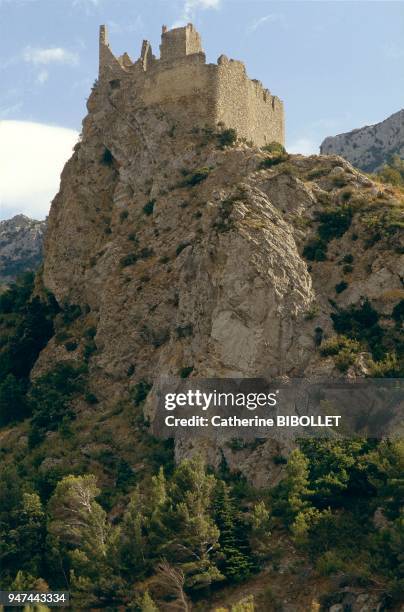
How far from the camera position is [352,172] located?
207 feet

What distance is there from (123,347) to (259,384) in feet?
33.7

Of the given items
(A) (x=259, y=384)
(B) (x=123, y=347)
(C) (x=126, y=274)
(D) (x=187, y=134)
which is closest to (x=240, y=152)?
(D) (x=187, y=134)

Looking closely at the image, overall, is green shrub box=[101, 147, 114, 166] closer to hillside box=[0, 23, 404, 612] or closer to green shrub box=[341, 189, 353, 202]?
hillside box=[0, 23, 404, 612]

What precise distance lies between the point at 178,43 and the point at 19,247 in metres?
51.0

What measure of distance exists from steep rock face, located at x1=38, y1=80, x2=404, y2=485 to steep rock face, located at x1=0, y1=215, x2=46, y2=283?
39810 mm

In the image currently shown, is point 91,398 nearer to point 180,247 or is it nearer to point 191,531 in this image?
point 180,247

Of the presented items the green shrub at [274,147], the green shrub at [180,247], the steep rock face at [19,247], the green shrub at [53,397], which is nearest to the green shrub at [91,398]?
the green shrub at [53,397]

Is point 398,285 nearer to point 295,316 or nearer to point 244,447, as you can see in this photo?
point 295,316

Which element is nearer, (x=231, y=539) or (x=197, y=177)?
(x=231, y=539)

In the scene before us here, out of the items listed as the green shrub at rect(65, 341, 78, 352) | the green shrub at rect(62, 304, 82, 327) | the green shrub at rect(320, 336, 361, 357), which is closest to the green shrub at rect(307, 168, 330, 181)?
the green shrub at rect(320, 336, 361, 357)

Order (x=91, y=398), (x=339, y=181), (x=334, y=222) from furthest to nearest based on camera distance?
(x=339, y=181) → (x=334, y=222) → (x=91, y=398)

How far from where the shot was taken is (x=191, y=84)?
220 feet

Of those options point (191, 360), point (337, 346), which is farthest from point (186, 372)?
point (337, 346)

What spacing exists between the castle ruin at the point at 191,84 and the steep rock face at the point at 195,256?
1048mm
